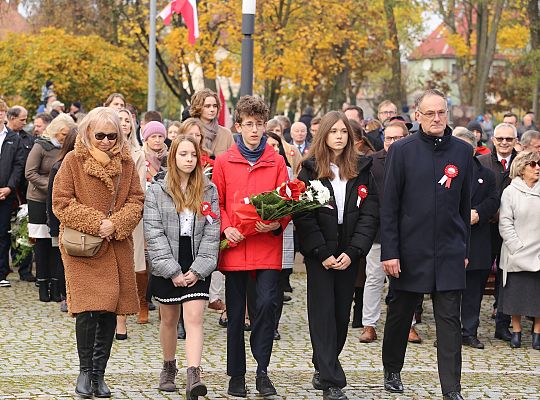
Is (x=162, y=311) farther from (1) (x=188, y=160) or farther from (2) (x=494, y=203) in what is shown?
(2) (x=494, y=203)

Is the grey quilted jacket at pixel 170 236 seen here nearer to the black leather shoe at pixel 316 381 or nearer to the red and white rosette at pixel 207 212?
the red and white rosette at pixel 207 212

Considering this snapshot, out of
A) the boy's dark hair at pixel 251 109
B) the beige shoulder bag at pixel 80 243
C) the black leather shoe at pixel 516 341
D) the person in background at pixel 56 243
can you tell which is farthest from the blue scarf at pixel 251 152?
the black leather shoe at pixel 516 341

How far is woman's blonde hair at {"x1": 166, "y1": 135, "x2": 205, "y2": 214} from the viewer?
8359mm

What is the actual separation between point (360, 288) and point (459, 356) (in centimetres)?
375

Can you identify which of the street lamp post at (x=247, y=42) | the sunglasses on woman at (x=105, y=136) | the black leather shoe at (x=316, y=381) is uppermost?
the street lamp post at (x=247, y=42)

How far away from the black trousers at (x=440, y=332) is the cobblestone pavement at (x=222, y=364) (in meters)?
0.35

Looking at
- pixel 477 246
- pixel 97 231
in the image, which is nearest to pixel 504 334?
pixel 477 246

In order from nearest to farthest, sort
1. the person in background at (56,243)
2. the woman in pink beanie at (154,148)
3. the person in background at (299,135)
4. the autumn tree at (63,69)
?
the woman in pink beanie at (154,148) → the person in background at (56,243) → the person in background at (299,135) → the autumn tree at (63,69)

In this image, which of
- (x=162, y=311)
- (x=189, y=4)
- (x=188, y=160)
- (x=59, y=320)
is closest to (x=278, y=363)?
(x=162, y=311)

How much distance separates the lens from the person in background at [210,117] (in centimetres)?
1116

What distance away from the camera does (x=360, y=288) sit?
11.9 m

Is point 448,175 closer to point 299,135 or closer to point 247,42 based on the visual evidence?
point 247,42

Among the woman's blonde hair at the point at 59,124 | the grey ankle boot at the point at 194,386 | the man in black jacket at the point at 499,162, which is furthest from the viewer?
the woman's blonde hair at the point at 59,124

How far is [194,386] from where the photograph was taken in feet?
26.1
